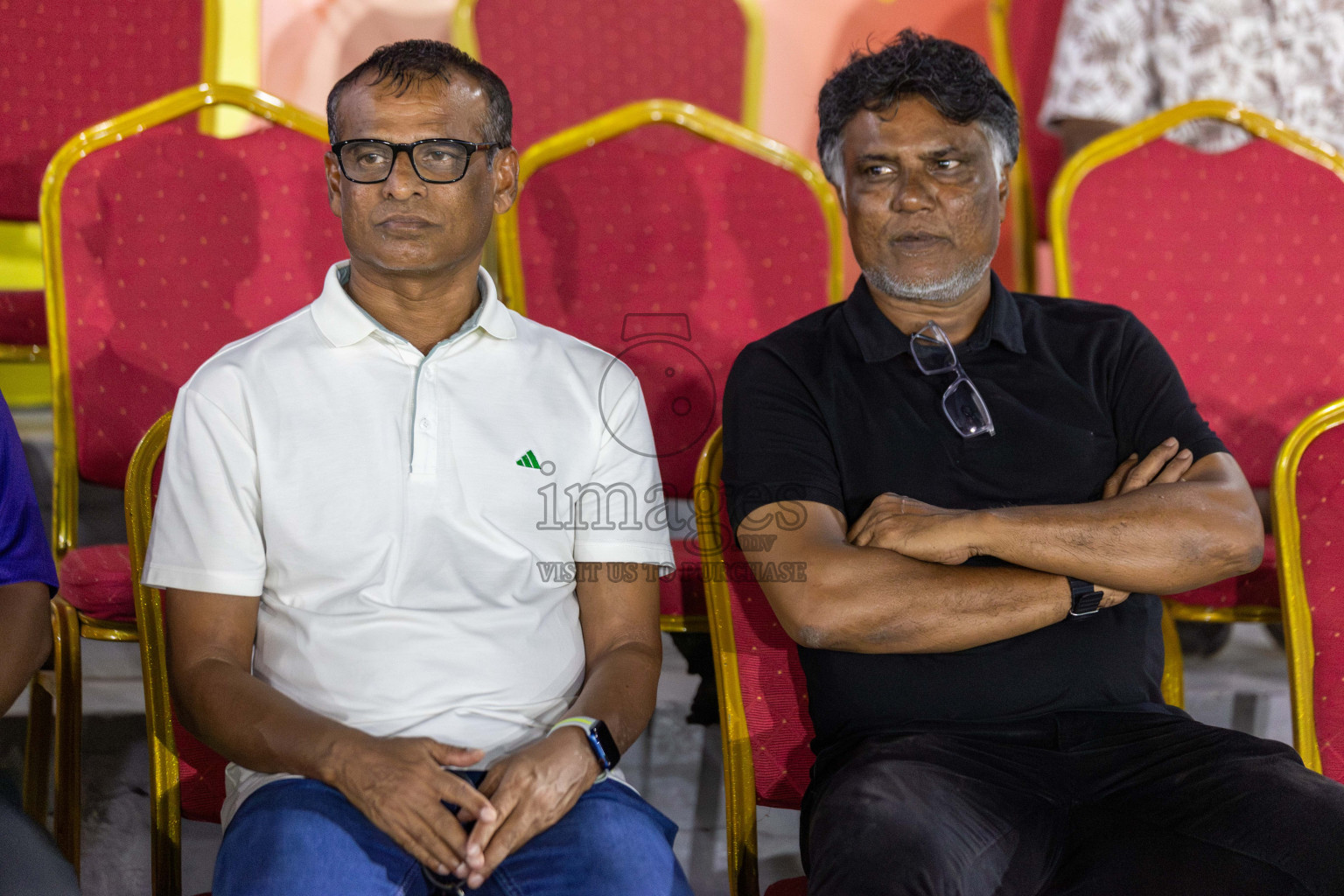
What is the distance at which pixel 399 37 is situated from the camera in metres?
2.95

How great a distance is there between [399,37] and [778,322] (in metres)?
1.46

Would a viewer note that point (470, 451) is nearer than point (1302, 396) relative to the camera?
Yes

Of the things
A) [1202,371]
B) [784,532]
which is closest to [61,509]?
[784,532]

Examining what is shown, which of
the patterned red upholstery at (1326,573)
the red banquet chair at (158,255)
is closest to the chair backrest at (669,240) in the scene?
the red banquet chair at (158,255)

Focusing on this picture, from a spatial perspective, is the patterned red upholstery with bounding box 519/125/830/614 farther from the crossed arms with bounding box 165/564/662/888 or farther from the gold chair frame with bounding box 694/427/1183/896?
the crossed arms with bounding box 165/564/662/888

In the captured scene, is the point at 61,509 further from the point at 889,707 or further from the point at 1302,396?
the point at 1302,396

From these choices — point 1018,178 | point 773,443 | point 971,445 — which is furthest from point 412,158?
point 1018,178

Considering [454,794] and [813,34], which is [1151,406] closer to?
[454,794]

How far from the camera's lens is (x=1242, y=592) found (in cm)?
179

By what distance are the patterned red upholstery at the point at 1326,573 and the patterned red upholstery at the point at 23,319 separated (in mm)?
2090

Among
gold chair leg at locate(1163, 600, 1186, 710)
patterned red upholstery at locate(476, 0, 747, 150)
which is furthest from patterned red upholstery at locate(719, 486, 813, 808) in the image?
patterned red upholstery at locate(476, 0, 747, 150)

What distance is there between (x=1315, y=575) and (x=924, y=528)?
2.06 ft

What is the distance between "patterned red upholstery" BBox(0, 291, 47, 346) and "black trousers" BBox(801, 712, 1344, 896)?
→ 162cm

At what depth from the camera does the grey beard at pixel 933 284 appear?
1608 millimetres
